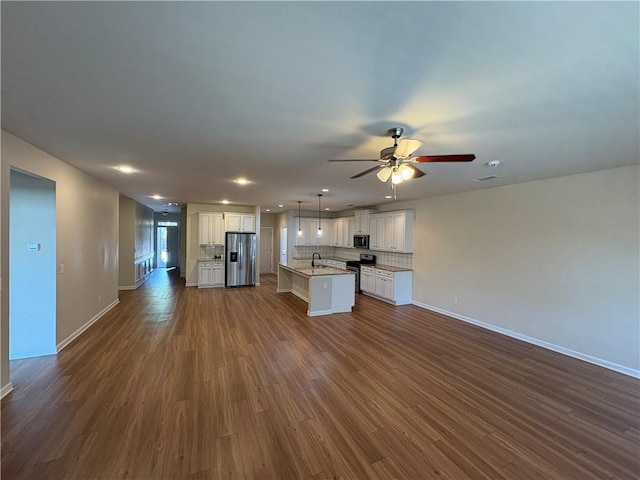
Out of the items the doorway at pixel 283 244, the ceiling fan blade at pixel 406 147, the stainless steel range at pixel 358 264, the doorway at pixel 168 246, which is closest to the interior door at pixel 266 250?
the doorway at pixel 283 244

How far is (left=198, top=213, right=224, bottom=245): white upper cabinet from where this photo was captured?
8086 mm

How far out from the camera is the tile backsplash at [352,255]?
7.05 meters

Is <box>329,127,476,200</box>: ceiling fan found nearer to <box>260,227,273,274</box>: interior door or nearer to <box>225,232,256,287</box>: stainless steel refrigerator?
<box>225,232,256,287</box>: stainless steel refrigerator

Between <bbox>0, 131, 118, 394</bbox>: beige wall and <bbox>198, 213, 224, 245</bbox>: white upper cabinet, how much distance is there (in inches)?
98.0

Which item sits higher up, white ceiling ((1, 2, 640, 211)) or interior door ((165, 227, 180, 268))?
white ceiling ((1, 2, 640, 211))

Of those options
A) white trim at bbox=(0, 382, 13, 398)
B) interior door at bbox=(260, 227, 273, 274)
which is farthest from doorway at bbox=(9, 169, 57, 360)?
interior door at bbox=(260, 227, 273, 274)

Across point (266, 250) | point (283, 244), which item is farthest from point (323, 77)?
point (266, 250)

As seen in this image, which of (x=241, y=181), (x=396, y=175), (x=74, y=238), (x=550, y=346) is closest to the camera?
(x=396, y=175)

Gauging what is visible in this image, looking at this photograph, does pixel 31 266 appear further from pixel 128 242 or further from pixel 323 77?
pixel 128 242

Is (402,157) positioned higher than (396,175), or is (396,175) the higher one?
(402,157)

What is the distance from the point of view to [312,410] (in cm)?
251

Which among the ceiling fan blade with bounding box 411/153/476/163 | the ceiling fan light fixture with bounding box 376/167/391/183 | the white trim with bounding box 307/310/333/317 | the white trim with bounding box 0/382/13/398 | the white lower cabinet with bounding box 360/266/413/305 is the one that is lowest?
the white trim with bounding box 307/310/333/317

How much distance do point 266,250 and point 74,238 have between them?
7.54m

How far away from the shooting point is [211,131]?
2500 millimetres
